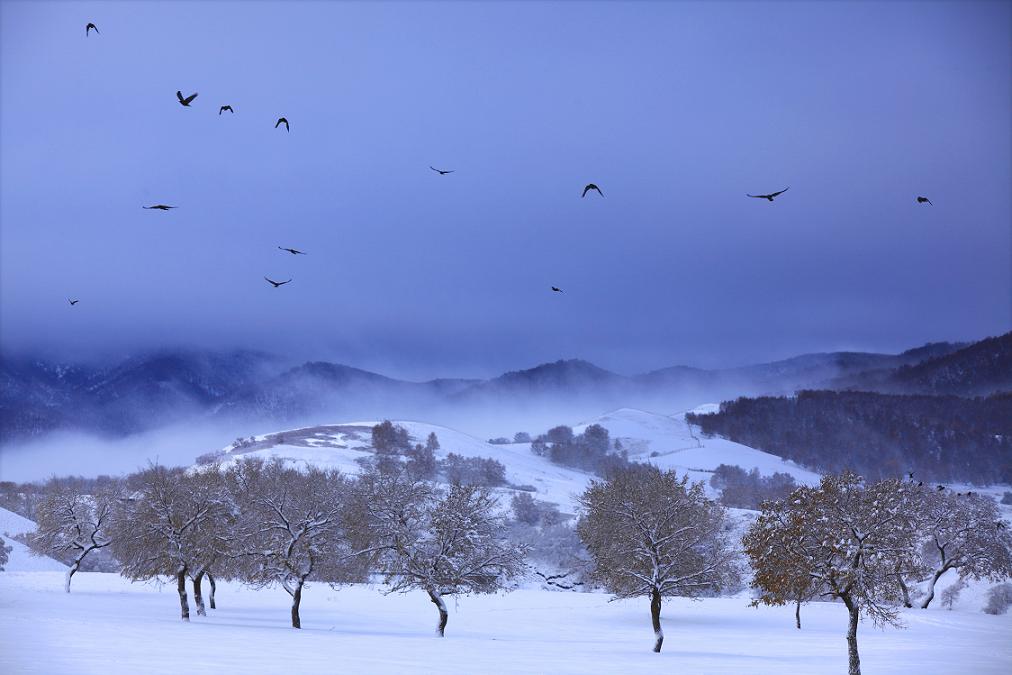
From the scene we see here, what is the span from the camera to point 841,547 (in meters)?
32.9

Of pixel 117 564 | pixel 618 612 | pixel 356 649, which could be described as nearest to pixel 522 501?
pixel 117 564

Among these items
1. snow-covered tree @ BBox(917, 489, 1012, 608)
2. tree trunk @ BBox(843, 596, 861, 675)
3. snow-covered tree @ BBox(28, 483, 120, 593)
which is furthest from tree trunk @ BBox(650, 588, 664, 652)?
snow-covered tree @ BBox(28, 483, 120, 593)

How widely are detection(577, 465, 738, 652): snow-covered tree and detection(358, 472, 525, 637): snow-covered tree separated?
7.72m

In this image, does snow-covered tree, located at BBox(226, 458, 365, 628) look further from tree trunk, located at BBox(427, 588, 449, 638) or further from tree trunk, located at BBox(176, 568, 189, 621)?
tree trunk, located at BBox(427, 588, 449, 638)

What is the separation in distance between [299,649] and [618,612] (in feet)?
130

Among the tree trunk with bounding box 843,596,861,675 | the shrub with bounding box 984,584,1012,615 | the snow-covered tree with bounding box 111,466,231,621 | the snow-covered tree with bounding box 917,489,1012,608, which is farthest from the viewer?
the snow-covered tree with bounding box 917,489,1012,608

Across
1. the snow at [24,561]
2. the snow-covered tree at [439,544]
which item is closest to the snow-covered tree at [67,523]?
the snow at [24,561]

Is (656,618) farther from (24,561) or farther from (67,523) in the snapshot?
(24,561)

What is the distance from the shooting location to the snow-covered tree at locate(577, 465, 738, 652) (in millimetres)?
47000

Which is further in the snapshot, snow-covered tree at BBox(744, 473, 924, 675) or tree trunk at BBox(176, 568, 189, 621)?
tree trunk at BBox(176, 568, 189, 621)

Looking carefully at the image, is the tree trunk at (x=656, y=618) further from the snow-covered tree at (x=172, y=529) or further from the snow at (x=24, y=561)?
the snow at (x=24, y=561)

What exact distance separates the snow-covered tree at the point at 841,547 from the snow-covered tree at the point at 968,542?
46.3m

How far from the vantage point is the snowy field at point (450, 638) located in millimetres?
30703

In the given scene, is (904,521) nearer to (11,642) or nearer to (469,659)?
(469,659)
